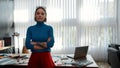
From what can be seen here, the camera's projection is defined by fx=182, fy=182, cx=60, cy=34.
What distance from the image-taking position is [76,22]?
5.48 metres

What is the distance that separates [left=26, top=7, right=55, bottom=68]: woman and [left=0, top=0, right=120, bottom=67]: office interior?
3413 millimetres

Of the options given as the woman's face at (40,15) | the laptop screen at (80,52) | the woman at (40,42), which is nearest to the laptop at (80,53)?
the laptop screen at (80,52)

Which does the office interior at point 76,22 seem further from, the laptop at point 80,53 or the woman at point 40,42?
the woman at point 40,42

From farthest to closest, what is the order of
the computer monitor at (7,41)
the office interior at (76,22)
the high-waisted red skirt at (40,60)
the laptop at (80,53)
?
the office interior at (76,22), the computer monitor at (7,41), the laptop at (80,53), the high-waisted red skirt at (40,60)

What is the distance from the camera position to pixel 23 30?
5.64 metres

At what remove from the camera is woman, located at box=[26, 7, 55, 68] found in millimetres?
1907

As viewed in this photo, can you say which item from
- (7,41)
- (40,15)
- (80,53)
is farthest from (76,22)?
(40,15)

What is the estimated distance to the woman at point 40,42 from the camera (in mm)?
1907

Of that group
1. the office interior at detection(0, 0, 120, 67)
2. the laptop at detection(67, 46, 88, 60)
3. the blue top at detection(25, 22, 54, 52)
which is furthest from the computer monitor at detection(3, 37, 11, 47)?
the blue top at detection(25, 22, 54, 52)

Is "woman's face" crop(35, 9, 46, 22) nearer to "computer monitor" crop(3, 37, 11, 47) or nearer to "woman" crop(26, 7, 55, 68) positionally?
"woman" crop(26, 7, 55, 68)

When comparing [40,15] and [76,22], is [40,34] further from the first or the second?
[76,22]

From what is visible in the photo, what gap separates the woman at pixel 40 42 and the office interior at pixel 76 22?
3.41 meters

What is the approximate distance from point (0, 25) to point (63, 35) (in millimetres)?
1841

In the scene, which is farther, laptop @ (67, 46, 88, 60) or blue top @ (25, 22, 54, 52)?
laptop @ (67, 46, 88, 60)
